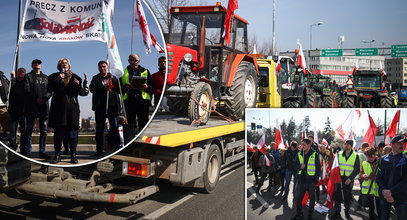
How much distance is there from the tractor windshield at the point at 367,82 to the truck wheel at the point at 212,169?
52.4 ft

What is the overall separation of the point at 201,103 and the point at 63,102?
2518 mm

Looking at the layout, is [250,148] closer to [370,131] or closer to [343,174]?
[343,174]

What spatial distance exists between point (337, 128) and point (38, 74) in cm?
264

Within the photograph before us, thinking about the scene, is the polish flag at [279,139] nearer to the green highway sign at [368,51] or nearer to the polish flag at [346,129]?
the polish flag at [346,129]

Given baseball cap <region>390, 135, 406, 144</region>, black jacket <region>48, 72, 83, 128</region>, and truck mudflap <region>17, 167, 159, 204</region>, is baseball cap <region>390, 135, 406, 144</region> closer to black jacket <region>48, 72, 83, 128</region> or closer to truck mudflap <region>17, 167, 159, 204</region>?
truck mudflap <region>17, 167, 159, 204</region>

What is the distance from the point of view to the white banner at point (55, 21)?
3.13 metres

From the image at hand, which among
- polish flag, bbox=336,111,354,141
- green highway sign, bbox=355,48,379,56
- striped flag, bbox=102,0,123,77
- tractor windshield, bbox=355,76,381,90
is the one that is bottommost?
polish flag, bbox=336,111,354,141

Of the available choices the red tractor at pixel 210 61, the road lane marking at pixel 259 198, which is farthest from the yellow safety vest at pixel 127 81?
the red tractor at pixel 210 61

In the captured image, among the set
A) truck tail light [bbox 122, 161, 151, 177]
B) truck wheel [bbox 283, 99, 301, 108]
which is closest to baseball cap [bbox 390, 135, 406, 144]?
truck tail light [bbox 122, 161, 151, 177]

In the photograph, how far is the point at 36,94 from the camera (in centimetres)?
326

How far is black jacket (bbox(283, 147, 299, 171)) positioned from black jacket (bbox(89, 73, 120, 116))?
65.9 inches

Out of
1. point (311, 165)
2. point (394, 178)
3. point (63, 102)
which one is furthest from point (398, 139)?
point (63, 102)

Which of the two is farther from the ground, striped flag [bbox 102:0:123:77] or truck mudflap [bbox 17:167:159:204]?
striped flag [bbox 102:0:123:77]

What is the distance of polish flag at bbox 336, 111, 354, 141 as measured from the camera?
3820 mm
